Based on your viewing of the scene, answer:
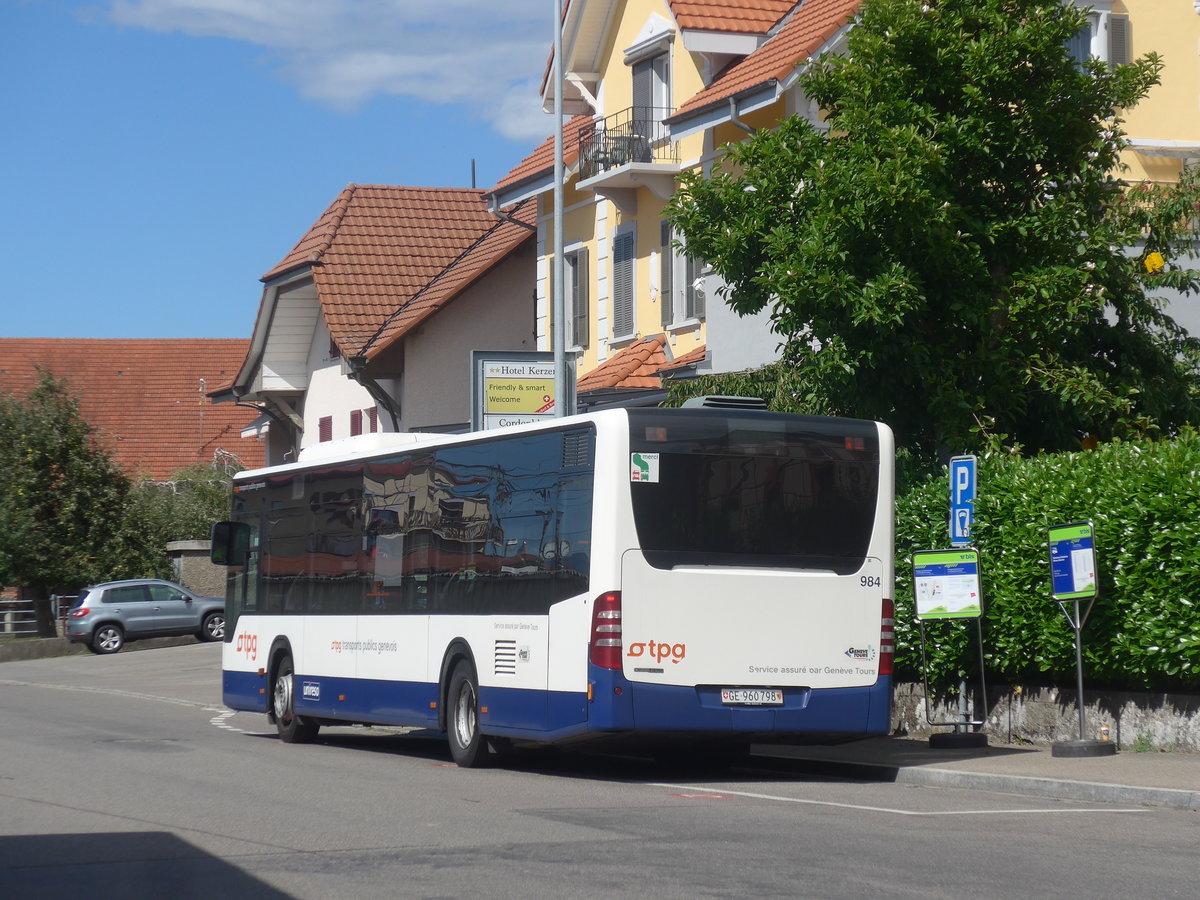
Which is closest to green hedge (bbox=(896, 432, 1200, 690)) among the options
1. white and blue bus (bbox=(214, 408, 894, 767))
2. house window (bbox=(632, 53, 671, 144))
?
white and blue bus (bbox=(214, 408, 894, 767))

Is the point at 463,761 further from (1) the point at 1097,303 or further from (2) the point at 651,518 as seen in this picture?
(1) the point at 1097,303

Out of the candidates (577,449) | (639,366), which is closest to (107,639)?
(639,366)

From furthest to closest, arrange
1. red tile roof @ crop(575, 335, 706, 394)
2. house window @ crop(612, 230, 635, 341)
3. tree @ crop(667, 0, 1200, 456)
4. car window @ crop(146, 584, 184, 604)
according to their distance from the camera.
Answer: car window @ crop(146, 584, 184, 604) → house window @ crop(612, 230, 635, 341) → red tile roof @ crop(575, 335, 706, 394) → tree @ crop(667, 0, 1200, 456)

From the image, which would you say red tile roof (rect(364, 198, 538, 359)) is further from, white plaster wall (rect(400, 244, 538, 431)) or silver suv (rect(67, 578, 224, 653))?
silver suv (rect(67, 578, 224, 653))

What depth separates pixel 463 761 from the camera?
16.3 metres

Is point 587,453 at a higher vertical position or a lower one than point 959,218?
lower

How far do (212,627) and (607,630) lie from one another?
31465mm

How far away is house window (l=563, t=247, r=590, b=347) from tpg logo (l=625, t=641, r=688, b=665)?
19865 millimetres

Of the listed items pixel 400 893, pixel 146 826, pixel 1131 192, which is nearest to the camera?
pixel 400 893

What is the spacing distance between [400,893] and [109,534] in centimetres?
4034

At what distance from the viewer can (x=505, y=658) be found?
51.0ft

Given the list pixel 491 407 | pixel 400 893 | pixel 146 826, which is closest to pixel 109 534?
pixel 491 407

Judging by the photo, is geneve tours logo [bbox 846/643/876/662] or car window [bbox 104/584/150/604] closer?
geneve tours logo [bbox 846/643/876/662]

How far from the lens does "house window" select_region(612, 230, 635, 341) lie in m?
32.0
